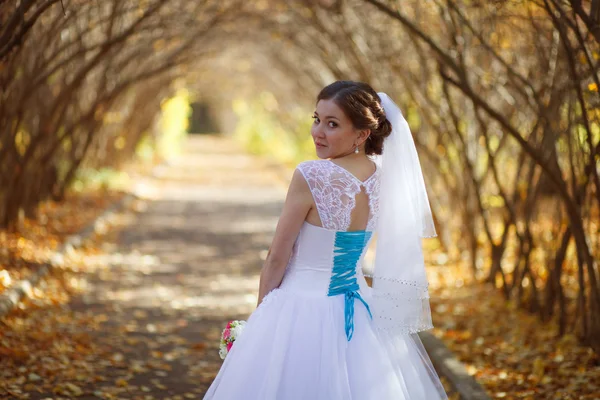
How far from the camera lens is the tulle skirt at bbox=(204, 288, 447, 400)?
3467 millimetres

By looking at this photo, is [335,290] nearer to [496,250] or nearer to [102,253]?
[496,250]

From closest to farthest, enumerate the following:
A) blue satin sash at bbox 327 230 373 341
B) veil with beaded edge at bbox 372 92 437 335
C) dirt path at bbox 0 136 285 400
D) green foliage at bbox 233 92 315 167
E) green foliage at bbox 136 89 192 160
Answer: blue satin sash at bbox 327 230 373 341
veil with beaded edge at bbox 372 92 437 335
dirt path at bbox 0 136 285 400
green foliage at bbox 233 92 315 167
green foliage at bbox 136 89 192 160

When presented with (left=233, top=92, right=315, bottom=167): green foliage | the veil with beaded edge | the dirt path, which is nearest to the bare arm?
the veil with beaded edge

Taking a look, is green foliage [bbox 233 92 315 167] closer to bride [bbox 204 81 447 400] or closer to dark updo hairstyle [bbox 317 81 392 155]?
bride [bbox 204 81 447 400]

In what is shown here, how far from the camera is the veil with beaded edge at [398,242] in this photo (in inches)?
149

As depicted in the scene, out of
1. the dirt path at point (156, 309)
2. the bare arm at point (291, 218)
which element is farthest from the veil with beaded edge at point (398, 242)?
the dirt path at point (156, 309)

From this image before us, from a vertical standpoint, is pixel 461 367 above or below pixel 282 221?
below

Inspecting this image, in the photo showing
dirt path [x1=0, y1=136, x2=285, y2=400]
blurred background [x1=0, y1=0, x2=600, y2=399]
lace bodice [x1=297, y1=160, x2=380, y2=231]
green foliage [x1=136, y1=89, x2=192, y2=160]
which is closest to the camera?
lace bodice [x1=297, y1=160, x2=380, y2=231]

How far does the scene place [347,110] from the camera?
3.49m

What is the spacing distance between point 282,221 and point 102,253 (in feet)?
28.6

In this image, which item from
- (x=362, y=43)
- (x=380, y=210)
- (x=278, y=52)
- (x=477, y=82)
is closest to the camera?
(x=380, y=210)

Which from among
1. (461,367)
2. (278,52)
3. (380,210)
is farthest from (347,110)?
(278,52)

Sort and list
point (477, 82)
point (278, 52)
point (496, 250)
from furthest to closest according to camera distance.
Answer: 1. point (278, 52)
2. point (477, 82)
3. point (496, 250)

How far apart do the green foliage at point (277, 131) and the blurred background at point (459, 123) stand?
5.64 m
